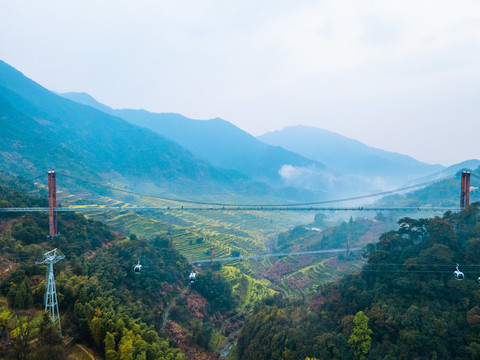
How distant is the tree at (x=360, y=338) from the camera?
13.4 meters

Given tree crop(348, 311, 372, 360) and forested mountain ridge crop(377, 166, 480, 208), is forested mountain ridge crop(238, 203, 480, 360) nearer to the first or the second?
tree crop(348, 311, 372, 360)

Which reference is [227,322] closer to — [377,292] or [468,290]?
[377,292]

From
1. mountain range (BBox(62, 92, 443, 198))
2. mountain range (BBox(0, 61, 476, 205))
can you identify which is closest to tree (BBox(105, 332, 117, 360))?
mountain range (BBox(0, 61, 476, 205))

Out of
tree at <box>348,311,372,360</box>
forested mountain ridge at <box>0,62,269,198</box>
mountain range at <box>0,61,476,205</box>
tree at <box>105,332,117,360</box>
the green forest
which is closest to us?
the green forest

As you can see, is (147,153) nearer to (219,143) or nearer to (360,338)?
(219,143)

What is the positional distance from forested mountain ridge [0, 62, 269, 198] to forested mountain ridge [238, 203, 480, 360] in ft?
179

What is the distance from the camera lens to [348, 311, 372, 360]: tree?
44.1ft

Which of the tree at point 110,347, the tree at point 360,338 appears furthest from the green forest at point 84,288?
the tree at point 360,338

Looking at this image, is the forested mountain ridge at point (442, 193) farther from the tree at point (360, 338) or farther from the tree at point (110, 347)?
the tree at point (110, 347)

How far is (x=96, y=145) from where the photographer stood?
3863 inches

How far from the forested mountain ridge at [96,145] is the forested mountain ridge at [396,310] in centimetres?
5442

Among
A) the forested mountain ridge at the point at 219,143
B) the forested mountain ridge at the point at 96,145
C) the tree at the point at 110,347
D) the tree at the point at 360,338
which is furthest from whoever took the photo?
the forested mountain ridge at the point at 219,143

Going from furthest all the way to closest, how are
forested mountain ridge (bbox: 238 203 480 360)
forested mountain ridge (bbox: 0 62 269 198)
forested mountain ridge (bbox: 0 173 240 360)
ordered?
forested mountain ridge (bbox: 0 62 269 198) < forested mountain ridge (bbox: 238 203 480 360) < forested mountain ridge (bbox: 0 173 240 360)

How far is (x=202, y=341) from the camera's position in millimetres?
18312
